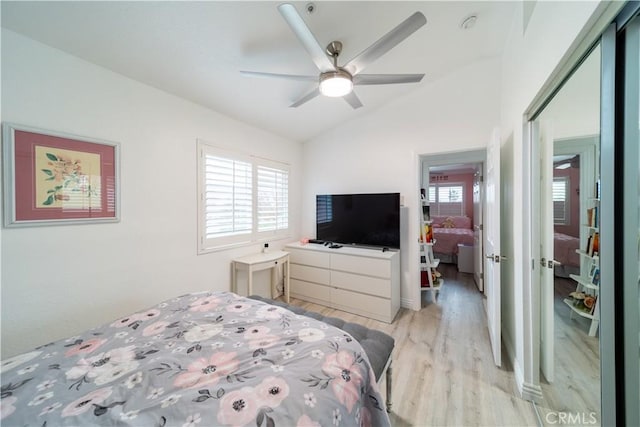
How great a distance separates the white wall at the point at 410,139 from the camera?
257 cm

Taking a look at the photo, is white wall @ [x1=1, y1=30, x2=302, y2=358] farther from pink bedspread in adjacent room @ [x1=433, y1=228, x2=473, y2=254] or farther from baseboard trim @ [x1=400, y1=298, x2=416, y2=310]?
pink bedspread in adjacent room @ [x1=433, y1=228, x2=473, y2=254]

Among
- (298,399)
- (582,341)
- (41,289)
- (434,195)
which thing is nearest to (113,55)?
(41,289)

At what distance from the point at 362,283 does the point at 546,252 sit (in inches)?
67.7

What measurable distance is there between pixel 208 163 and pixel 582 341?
120 inches

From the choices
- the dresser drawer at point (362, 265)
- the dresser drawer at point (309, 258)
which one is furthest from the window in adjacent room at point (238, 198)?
the dresser drawer at point (362, 265)

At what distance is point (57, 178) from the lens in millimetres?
1542

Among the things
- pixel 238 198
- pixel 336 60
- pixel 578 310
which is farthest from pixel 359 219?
pixel 578 310

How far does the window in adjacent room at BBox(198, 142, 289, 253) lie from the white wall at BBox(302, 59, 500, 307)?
2.33 feet

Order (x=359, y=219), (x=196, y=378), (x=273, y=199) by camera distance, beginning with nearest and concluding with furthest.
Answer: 1. (x=196, y=378)
2. (x=359, y=219)
3. (x=273, y=199)

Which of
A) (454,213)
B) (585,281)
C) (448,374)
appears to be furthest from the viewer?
(454,213)

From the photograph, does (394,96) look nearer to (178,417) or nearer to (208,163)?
(208,163)

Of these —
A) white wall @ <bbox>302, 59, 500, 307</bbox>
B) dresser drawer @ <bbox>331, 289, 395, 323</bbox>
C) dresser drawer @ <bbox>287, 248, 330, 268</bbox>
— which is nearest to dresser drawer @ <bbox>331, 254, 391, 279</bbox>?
dresser drawer @ <bbox>287, 248, 330, 268</bbox>

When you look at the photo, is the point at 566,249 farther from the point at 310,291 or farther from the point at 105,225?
the point at 105,225

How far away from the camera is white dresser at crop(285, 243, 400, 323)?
8.71ft
